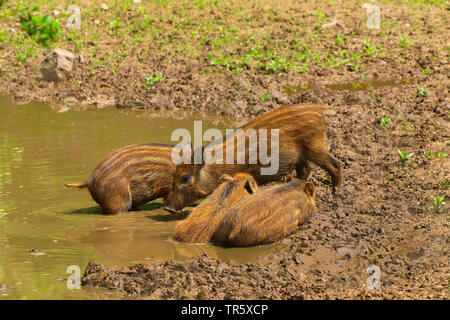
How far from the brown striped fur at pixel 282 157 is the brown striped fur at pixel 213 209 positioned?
0.44 metres

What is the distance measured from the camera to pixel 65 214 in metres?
7.17

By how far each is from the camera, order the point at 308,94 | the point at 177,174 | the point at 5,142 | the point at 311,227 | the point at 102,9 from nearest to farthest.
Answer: the point at 311,227
the point at 177,174
the point at 5,142
the point at 308,94
the point at 102,9

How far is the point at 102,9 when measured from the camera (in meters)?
14.1

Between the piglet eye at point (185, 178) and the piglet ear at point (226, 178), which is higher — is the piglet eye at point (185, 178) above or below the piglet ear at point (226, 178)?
below

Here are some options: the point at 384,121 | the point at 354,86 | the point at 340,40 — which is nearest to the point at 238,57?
the point at 340,40

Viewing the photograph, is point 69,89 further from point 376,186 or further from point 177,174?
point 376,186

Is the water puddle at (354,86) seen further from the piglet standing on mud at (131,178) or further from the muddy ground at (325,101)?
the piglet standing on mud at (131,178)

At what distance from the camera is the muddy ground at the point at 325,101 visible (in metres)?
5.38

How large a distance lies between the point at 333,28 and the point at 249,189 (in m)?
6.91

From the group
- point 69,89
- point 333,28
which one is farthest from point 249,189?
point 333,28

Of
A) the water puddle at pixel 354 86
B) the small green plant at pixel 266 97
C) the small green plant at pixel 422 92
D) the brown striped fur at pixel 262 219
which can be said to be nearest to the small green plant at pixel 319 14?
the water puddle at pixel 354 86

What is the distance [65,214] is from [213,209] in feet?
5.15

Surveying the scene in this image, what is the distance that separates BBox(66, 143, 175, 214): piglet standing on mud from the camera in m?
7.19
